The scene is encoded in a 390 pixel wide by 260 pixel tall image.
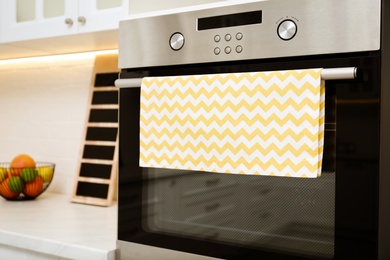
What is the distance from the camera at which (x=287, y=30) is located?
874 millimetres

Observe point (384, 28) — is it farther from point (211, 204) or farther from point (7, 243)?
point (7, 243)

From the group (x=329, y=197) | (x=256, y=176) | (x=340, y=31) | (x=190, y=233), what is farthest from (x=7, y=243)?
(x=340, y=31)

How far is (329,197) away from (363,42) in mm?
273

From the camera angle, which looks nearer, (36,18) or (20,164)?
(36,18)

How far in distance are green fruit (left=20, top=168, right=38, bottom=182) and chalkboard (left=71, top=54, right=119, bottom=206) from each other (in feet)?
0.54

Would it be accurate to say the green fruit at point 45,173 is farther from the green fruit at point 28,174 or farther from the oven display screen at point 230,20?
the oven display screen at point 230,20

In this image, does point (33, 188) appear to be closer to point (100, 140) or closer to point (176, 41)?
point (100, 140)

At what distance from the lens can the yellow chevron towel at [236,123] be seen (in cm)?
83

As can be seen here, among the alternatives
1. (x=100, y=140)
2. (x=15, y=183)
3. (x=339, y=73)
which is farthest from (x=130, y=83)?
(x=15, y=183)

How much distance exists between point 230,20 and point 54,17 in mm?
903

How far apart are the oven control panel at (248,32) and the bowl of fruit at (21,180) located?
2.95 feet

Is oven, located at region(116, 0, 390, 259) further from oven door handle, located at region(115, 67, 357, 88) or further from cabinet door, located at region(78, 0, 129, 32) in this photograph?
cabinet door, located at region(78, 0, 129, 32)

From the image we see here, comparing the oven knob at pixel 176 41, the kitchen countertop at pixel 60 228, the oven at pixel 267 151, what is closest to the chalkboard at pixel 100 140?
the kitchen countertop at pixel 60 228

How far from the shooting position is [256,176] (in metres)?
0.90
